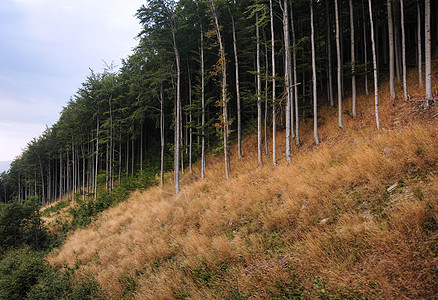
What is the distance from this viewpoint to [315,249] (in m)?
3.25

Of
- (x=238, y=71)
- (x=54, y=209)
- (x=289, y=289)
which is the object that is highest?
(x=238, y=71)

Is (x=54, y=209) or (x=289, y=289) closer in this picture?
(x=289, y=289)

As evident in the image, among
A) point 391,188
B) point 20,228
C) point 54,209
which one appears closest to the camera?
point 391,188

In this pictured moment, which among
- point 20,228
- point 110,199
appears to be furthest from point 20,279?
A: point 110,199

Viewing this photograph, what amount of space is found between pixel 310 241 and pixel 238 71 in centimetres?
2205

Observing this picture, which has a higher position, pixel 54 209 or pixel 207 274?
pixel 207 274

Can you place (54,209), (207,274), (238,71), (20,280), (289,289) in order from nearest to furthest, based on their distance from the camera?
(289,289)
(207,274)
(20,280)
(238,71)
(54,209)

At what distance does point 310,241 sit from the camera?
3.43 meters

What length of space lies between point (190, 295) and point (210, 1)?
15.5 m

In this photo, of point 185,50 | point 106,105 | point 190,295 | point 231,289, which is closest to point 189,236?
point 190,295

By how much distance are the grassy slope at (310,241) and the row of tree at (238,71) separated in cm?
520

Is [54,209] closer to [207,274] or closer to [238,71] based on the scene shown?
[238,71]

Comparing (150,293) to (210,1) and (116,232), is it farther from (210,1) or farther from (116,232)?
(210,1)

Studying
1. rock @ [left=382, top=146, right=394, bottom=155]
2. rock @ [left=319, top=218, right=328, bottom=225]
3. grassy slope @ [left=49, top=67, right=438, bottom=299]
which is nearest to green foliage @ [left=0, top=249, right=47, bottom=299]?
grassy slope @ [left=49, top=67, right=438, bottom=299]
